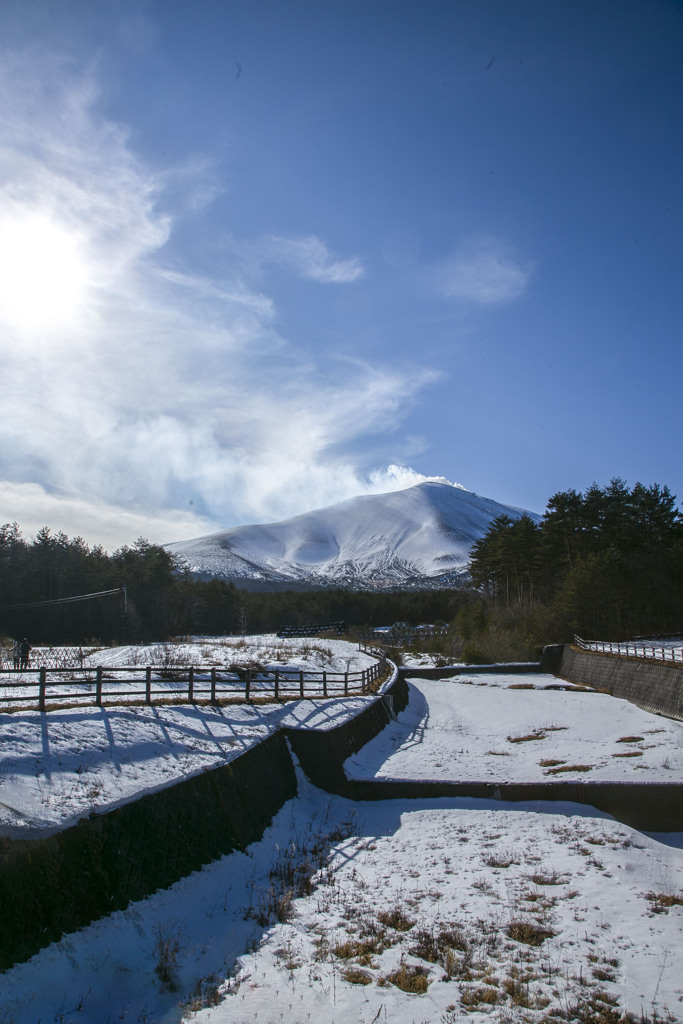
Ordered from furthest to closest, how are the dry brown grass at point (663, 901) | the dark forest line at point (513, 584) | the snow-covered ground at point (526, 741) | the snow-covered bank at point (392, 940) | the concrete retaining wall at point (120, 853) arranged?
the dark forest line at point (513, 584), the snow-covered ground at point (526, 741), the dry brown grass at point (663, 901), the concrete retaining wall at point (120, 853), the snow-covered bank at point (392, 940)

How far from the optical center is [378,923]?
10.2 metres

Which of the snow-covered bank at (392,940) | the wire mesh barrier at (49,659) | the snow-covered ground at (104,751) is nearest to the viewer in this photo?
the snow-covered bank at (392,940)

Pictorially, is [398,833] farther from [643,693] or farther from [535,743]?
[643,693]

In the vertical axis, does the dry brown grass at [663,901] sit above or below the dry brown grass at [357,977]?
above

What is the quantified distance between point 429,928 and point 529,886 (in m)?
2.52

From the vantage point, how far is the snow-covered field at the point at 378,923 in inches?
306

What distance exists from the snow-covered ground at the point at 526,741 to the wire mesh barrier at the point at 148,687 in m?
3.91

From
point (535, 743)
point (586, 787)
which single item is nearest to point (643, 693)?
point (535, 743)

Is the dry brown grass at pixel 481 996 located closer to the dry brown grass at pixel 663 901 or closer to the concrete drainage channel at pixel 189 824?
the dry brown grass at pixel 663 901

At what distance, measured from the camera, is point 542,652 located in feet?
175

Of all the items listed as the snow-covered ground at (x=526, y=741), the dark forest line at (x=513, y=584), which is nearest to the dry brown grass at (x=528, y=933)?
the snow-covered ground at (x=526, y=741)

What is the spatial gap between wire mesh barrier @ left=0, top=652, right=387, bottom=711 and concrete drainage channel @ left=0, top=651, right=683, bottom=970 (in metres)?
3.60

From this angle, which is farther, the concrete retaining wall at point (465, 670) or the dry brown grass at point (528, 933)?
the concrete retaining wall at point (465, 670)

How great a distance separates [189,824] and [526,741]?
53.4 ft
